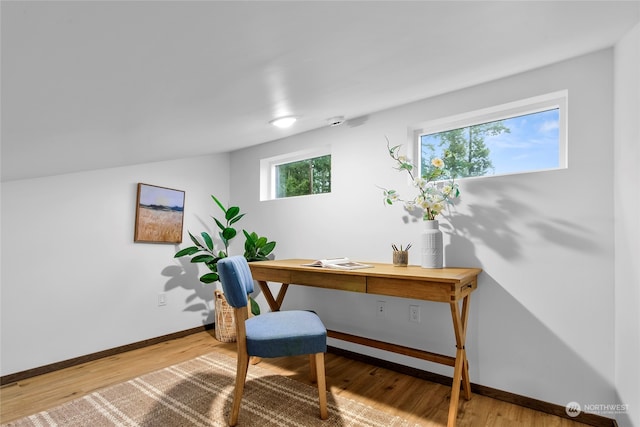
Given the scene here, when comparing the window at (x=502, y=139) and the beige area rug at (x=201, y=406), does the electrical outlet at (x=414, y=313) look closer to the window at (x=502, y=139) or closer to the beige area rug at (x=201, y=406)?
the beige area rug at (x=201, y=406)

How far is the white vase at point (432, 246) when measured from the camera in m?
2.15

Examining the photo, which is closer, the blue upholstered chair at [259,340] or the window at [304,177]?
the blue upholstered chair at [259,340]

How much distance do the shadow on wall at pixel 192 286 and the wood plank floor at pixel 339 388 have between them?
2.01ft

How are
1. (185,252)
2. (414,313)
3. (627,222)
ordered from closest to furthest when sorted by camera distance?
(627,222) < (414,313) < (185,252)

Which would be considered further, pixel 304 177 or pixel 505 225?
pixel 304 177

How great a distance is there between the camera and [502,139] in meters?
2.31

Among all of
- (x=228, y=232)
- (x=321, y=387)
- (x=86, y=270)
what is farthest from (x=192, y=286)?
(x=321, y=387)

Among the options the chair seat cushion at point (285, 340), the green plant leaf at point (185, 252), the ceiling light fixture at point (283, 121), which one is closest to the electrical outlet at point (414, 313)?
the chair seat cushion at point (285, 340)

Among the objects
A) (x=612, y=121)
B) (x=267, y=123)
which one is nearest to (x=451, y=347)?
(x=612, y=121)

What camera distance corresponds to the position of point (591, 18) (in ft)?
4.81

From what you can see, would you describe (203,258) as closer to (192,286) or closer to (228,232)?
(228,232)

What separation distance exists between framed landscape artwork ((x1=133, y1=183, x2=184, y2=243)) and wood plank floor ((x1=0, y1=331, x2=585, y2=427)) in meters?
1.07

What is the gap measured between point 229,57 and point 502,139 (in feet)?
6.32

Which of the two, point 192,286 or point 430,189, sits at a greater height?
point 430,189
